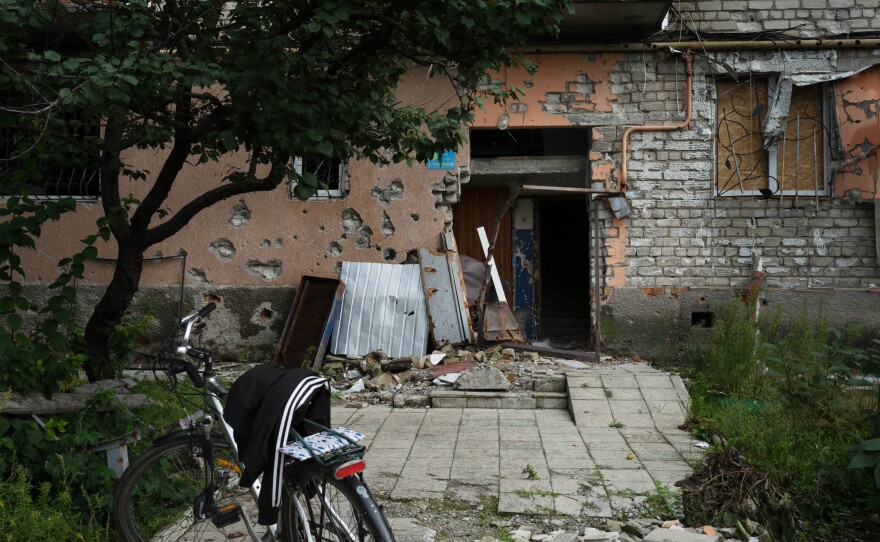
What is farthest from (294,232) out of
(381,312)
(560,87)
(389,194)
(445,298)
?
(560,87)

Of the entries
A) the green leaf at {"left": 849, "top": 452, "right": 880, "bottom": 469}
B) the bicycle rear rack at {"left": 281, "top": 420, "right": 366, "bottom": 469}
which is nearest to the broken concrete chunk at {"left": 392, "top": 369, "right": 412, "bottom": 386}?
the green leaf at {"left": 849, "top": 452, "right": 880, "bottom": 469}

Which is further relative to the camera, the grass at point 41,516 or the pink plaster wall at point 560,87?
the pink plaster wall at point 560,87

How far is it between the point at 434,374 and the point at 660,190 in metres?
3.45

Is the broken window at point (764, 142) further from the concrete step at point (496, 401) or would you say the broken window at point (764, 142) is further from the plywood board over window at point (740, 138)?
the concrete step at point (496, 401)

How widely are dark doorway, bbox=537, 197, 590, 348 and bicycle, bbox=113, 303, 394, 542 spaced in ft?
25.5

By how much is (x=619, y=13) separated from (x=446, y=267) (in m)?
3.33

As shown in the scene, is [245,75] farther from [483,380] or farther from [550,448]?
[483,380]

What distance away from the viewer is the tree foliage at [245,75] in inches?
166

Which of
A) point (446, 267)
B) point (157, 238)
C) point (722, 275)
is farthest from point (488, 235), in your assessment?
point (157, 238)

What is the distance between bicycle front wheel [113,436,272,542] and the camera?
137 inches

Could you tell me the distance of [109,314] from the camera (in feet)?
16.8

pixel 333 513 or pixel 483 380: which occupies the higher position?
pixel 333 513

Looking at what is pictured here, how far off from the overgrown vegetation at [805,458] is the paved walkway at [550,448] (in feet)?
1.39

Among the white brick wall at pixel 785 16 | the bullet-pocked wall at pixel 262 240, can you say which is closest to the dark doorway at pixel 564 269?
the bullet-pocked wall at pixel 262 240
